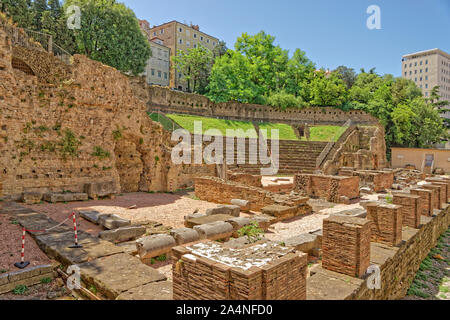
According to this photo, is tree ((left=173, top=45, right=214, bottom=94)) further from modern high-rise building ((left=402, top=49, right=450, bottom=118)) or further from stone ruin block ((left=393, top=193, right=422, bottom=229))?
modern high-rise building ((left=402, top=49, right=450, bottom=118))

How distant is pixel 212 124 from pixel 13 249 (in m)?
29.9

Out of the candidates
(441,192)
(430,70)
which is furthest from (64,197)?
(430,70)

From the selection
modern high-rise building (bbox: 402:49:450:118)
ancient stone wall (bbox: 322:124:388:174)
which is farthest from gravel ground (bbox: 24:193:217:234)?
modern high-rise building (bbox: 402:49:450:118)

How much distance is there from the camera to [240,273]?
331 cm

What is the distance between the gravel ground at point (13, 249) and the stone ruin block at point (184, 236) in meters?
2.95

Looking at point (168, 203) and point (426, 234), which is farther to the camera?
point (168, 203)

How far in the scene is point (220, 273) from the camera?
343 cm

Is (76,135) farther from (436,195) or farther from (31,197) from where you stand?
(436,195)

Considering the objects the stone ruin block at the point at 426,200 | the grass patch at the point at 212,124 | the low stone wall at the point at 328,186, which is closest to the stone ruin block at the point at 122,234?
the stone ruin block at the point at 426,200

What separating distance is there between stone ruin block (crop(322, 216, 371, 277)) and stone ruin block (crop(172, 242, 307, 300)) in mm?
1722

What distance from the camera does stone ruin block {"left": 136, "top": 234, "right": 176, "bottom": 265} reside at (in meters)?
6.58

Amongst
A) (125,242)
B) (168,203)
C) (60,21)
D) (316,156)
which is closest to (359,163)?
(316,156)
